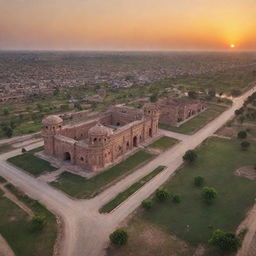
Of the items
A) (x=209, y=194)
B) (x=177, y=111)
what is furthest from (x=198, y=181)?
(x=177, y=111)

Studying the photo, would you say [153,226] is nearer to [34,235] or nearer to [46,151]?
[34,235]

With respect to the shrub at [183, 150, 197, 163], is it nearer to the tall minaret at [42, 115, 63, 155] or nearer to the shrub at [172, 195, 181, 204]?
the shrub at [172, 195, 181, 204]

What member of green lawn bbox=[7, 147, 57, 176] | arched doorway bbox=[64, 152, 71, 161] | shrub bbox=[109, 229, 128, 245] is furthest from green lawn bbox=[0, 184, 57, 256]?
arched doorway bbox=[64, 152, 71, 161]

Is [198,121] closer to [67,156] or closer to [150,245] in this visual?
[67,156]

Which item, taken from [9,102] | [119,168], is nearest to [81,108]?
[9,102]

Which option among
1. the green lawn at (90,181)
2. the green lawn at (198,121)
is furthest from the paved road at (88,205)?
the green lawn at (198,121)

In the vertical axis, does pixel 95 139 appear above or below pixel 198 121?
above
